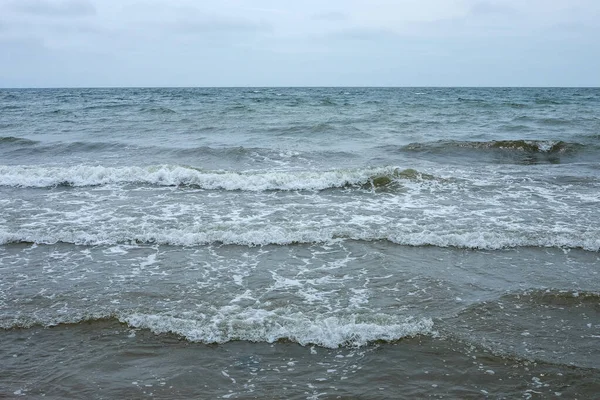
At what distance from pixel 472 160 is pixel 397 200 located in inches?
275

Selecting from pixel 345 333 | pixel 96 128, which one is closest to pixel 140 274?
pixel 345 333

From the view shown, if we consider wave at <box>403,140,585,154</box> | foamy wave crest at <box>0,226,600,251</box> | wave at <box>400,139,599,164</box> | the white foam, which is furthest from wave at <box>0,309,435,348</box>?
wave at <box>403,140,585,154</box>

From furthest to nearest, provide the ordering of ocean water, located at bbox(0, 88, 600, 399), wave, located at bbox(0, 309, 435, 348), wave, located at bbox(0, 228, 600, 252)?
wave, located at bbox(0, 228, 600, 252) < wave, located at bbox(0, 309, 435, 348) < ocean water, located at bbox(0, 88, 600, 399)

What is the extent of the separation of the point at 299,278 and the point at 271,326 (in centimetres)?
161

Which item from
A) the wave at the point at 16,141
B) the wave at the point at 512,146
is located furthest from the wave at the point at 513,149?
the wave at the point at 16,141

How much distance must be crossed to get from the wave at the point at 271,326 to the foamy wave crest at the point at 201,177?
7.22 m

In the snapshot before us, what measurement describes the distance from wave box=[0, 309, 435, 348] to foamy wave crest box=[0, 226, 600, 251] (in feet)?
9.41

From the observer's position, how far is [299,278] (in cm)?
725

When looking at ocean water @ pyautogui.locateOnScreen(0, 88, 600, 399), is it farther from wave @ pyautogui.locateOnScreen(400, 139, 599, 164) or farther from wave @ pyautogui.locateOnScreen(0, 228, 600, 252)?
wave @ pyautogui.locateOnScreen(400, 139, 599, 164)

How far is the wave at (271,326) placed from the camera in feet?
18.0

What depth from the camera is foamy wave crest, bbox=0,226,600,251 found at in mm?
8570

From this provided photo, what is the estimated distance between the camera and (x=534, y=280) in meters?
7.07

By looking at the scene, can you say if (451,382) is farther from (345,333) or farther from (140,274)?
(140,274)

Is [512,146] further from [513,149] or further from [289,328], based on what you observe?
[289,328]
